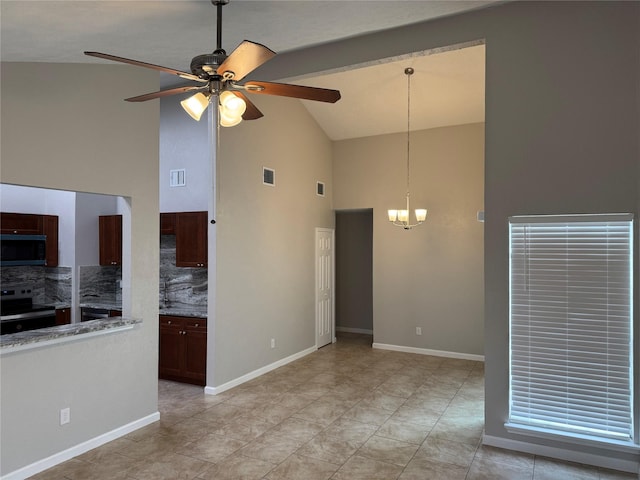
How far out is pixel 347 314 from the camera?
8.42 m

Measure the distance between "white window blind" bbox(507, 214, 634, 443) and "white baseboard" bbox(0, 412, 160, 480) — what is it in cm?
321

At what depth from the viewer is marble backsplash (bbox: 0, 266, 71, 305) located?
554cm

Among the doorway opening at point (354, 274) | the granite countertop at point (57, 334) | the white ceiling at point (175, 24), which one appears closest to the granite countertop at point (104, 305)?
the granite countertop at point (57, 334)

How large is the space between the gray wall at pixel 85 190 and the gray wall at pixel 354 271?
471 centimetres

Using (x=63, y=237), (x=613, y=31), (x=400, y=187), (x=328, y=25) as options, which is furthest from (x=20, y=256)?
(x=613, y=31)

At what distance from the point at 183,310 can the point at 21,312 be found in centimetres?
190

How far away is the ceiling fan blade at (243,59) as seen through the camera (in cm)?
203

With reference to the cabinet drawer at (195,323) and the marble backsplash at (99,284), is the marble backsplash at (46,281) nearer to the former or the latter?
the marble backsplash at (99,284)

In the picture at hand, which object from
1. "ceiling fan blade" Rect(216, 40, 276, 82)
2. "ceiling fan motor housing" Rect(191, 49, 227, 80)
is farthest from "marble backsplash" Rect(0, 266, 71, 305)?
"ceiling fan blade" Rect(216, 40, 276, 82)

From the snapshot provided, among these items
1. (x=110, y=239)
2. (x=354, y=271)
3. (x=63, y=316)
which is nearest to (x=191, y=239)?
(x=110, y=239)

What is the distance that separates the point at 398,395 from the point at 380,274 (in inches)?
96.8

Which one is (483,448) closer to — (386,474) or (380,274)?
(386,474)

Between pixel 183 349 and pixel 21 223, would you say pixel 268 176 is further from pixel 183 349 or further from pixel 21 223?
pixel 21 223

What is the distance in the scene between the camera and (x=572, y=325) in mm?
3375
